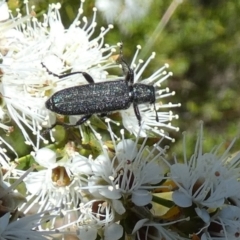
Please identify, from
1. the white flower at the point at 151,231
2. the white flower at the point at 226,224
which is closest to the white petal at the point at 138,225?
the white flower at the point at 151,231

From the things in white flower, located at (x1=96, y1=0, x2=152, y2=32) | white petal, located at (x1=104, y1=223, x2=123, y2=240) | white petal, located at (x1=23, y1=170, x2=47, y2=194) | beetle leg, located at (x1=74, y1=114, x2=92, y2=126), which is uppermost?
white flower, located at (x1=96, y1=0, x2=152, y2=32)

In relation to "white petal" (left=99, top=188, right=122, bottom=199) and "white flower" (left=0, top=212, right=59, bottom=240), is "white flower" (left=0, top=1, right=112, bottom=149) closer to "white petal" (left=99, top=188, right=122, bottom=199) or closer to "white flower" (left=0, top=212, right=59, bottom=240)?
"white petal" (left=99, top=188, right=122, bottom=199)

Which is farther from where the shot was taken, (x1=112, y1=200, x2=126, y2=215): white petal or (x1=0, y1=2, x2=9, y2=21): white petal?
(x1=0, y1=2, x2=9, y2=21): white petal

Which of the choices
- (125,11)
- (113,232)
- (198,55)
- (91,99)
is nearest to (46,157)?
(91,99)

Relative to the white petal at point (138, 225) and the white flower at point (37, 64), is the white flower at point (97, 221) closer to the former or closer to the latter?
the white petal at point (138, 225)

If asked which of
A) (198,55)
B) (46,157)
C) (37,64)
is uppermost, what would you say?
(37,64)

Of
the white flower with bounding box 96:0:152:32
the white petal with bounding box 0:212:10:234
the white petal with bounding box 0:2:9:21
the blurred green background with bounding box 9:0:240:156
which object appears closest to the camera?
the white petal with bounding box 0:212:10:234

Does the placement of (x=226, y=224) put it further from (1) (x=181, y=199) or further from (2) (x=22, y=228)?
(2) (x=22, y=228)

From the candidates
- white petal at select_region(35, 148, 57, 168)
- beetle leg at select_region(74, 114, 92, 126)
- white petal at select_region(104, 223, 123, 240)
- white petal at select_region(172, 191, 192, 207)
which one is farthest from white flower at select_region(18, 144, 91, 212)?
white petal at select_region(172, 191, 192, 207)

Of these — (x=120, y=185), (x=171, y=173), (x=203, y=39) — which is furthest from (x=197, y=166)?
(x=203, y=39)
